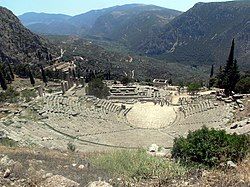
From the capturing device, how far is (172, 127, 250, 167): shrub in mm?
11648

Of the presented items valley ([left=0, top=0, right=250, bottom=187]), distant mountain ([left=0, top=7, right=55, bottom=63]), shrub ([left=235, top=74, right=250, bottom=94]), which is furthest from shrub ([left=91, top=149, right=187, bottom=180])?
distant mountain ([left=0, top=7, right=55, bottom=63])

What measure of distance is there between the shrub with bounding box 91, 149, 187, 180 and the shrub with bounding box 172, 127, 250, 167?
1.03 m

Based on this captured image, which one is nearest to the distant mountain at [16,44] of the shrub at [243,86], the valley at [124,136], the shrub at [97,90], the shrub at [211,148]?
the valley at [124,136]

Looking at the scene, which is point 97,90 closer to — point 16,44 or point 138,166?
point 138,166

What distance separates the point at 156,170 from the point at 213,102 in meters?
37.0

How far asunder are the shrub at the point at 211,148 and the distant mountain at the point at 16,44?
12256 cm

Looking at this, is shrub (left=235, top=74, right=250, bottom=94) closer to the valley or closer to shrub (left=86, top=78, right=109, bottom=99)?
the valley

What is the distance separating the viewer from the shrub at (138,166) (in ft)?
34.0

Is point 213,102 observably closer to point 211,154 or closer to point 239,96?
point 239,96

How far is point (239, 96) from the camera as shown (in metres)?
43.6

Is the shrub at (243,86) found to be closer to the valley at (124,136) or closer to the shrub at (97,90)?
the valley at (124,136)

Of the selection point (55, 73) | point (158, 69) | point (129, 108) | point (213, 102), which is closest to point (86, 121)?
point (129, 108)

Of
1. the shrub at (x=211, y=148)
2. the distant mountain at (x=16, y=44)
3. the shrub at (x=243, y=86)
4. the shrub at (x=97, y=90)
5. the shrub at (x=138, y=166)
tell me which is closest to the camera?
the shrub at (x=138, y=166)

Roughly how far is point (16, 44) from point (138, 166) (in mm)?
141328
